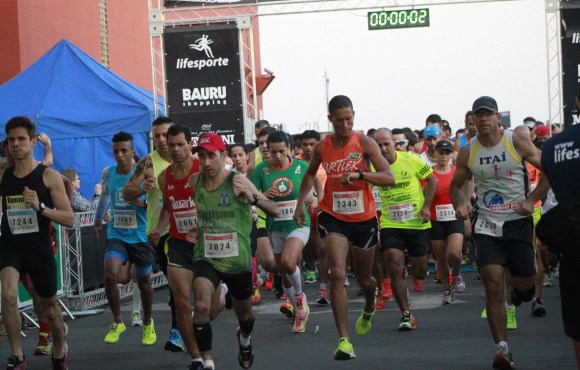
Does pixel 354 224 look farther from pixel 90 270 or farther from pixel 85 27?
pixel 85 27

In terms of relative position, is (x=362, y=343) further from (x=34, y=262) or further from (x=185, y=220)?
(x=34, y=262)

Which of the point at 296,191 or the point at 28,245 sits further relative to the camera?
the point at 296,191

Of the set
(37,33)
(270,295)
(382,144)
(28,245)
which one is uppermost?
(37,33)

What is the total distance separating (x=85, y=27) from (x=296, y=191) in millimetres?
20680

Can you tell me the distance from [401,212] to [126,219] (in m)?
3.21

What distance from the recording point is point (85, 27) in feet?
105

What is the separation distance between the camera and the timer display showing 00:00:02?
2419 cm

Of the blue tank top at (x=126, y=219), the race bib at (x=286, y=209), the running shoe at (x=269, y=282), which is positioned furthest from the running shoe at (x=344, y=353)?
the running shoe at (x=269, y=282)

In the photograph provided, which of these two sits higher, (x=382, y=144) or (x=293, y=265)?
(x=382, y=144)

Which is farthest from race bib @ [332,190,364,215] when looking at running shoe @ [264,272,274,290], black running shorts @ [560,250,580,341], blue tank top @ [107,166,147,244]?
running shoe @ [264,272,274,290]

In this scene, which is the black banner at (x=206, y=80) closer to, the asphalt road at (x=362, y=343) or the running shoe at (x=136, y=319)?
the asphalt road at (x=362, y=343)

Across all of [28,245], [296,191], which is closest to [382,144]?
[296,191]

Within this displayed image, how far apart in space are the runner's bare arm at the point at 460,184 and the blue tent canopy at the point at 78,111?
12031mm

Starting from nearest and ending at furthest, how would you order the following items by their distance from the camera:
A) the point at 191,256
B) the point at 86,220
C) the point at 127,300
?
the point at 191,256 < the point at 86,220 < the point at 127,300
